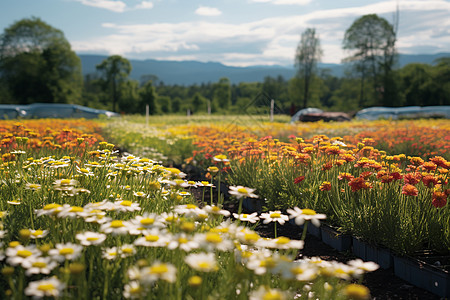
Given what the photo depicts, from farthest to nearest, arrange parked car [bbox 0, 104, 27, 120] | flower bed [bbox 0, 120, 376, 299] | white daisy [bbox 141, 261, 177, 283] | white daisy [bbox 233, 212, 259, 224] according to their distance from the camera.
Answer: parked car [bbox 0, 104, 27, 120]
white daisy [bbox 233, 212, 259, 224]
flower bed [bbox 0, 120, 376, 299]
white daisy [bbox 141, 261, 177, 283]

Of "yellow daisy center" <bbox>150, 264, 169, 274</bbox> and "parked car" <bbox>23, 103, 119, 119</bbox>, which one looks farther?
"parked car" <bbox>23, 103, 119, 119</bbox>

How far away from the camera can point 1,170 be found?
11.4 feet

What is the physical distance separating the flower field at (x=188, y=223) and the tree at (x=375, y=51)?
31.5m

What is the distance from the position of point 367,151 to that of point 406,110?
22152 millimetres

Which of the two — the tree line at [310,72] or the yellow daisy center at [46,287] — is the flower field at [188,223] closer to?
the yellow daisy center at [46,287]

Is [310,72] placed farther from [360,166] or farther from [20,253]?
[20,253]

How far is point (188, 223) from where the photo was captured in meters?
1.54

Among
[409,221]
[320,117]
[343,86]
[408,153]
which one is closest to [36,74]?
[320,117]

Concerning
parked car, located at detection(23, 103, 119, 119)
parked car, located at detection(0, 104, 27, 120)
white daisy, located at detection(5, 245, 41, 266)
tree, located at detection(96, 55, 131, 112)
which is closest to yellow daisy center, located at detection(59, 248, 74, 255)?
white daisy, located at detection(5, 245, 41, 266)

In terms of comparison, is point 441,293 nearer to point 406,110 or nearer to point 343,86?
point 406,110

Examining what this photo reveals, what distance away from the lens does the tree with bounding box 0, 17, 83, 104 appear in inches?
1422

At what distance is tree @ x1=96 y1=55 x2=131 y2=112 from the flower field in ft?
147

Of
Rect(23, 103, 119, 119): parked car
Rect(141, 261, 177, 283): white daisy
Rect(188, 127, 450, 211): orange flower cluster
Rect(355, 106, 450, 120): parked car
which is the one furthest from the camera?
Rect(23, 103, 119, 119): parked car

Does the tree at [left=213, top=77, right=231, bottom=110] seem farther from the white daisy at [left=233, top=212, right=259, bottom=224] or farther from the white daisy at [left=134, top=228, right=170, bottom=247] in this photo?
the white daisy at [left=134, top=228, right=170, bottom=247]
